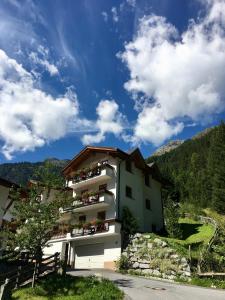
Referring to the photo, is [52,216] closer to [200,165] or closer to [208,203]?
[208,203]

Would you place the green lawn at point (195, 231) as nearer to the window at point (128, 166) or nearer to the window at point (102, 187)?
the window at point (128, 166)

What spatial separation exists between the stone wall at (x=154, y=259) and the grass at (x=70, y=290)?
7850 millimetres

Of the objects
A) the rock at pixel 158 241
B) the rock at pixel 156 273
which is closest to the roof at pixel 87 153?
the rock at pixel 158 241

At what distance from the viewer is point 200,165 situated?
97875 mm

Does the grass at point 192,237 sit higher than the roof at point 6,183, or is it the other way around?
the roof at point 6,183

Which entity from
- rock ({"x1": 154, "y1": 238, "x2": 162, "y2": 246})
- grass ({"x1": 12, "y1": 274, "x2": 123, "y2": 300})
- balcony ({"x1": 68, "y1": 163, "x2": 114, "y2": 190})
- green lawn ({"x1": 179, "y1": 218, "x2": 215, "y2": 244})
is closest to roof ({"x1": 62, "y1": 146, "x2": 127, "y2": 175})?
balcony ({"x1": 68, "y1": 163, "x2": 114, "y2": 190})

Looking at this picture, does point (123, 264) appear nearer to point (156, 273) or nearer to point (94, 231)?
point (156, 273)

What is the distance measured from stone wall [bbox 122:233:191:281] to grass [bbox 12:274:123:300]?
785cm

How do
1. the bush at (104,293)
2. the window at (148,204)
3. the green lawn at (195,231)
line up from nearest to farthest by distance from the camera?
the bush at (104,293) → the green lawn at (195,231) → the window at (148,204)

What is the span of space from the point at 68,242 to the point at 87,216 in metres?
3.85

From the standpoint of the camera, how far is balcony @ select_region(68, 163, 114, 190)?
37688 mm

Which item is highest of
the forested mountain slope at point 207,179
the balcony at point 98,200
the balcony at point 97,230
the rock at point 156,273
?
the forested mountain slope at point 207,179

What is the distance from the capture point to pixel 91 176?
39281 mm

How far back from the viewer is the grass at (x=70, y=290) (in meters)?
17.7
